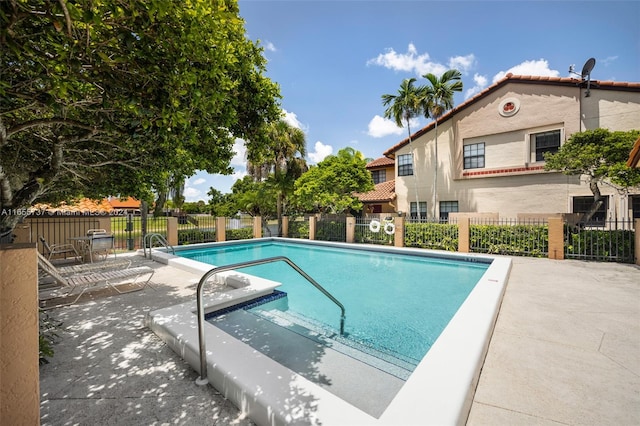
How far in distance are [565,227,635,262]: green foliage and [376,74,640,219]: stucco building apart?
4.92 m

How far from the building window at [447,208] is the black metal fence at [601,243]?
8963mm

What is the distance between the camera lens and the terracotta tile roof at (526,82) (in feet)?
49.4

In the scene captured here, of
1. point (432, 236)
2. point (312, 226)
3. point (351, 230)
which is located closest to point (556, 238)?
point (432, 236)

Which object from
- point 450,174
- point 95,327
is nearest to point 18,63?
point 95,327

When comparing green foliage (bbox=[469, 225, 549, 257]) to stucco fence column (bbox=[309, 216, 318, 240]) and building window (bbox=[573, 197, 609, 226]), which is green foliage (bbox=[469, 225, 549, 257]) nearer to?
building window (bbox=[573, 197, 609, 226])

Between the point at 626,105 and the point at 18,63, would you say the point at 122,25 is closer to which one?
the point at 18,63

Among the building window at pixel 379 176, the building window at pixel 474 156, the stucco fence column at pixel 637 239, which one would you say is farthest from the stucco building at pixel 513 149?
the stucco fence column at pixel 637 239

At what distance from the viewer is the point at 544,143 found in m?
17.5

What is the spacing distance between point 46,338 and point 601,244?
16.4 m

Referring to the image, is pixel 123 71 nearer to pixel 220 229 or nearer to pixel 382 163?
pixel 220 229

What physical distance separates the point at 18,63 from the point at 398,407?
231 inches

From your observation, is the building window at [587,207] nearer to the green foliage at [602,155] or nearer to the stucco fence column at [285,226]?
the green foliage at [602,155]

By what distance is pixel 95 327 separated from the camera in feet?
15.6

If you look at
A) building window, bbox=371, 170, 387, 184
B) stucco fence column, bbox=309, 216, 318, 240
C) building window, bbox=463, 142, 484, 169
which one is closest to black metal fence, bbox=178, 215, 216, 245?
stucco fence column, bbox=309, 216, 318, 240
